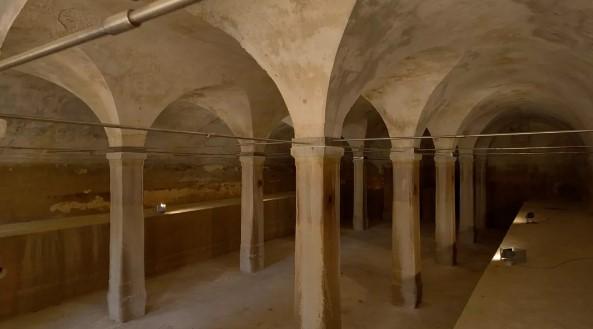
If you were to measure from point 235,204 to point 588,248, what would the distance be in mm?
9328

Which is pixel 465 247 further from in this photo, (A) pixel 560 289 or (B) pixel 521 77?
(A) pixel 560 289

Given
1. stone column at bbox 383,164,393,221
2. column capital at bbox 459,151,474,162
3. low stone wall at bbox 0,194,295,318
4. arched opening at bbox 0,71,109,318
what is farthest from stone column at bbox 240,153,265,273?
stone column at bbox 383,164,393,221

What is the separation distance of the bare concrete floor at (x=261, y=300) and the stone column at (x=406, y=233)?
334mm

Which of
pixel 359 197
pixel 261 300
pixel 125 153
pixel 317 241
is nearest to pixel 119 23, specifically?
pixel 317 241

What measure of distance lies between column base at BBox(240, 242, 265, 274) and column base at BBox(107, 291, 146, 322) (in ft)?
10.5

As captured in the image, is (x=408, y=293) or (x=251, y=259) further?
(x=251, y=259)

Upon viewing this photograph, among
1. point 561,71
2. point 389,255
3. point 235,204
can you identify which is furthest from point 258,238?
point 561,71

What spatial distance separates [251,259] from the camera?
399 inches

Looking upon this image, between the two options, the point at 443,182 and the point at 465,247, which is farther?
the point at 465,247

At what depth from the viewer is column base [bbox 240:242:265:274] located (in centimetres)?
1013

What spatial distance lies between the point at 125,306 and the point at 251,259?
142 inches

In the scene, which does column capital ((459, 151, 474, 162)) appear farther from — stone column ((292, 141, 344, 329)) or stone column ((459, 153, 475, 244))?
stone column ((292, 141, 344, 329))

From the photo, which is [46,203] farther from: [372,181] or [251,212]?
[372,181]

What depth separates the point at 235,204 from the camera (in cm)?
1270
